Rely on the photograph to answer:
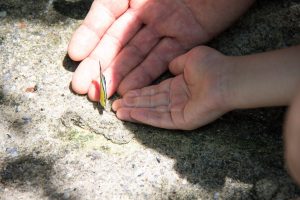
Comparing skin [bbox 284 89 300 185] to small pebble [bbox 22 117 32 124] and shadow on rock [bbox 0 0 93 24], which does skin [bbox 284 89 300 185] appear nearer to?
small pebble [bbox 22 117 32 124]

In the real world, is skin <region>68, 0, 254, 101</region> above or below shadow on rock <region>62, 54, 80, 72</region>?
above

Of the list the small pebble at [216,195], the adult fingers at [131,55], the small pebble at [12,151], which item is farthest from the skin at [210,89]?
the small pebble at [12,151]

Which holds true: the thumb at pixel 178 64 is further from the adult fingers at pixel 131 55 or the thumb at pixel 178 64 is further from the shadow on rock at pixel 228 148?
the shadow on rock at pixel 228 148

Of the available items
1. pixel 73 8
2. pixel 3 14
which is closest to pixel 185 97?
pixel 73 8

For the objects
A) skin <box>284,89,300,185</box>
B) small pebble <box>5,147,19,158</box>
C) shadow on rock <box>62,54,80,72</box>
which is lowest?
small pebble <box>5,147,19,158</box>

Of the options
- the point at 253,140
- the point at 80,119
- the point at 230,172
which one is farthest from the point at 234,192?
the point at 80,119

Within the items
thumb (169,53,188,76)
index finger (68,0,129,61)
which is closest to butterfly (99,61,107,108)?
index finger (68,0,129,61)
